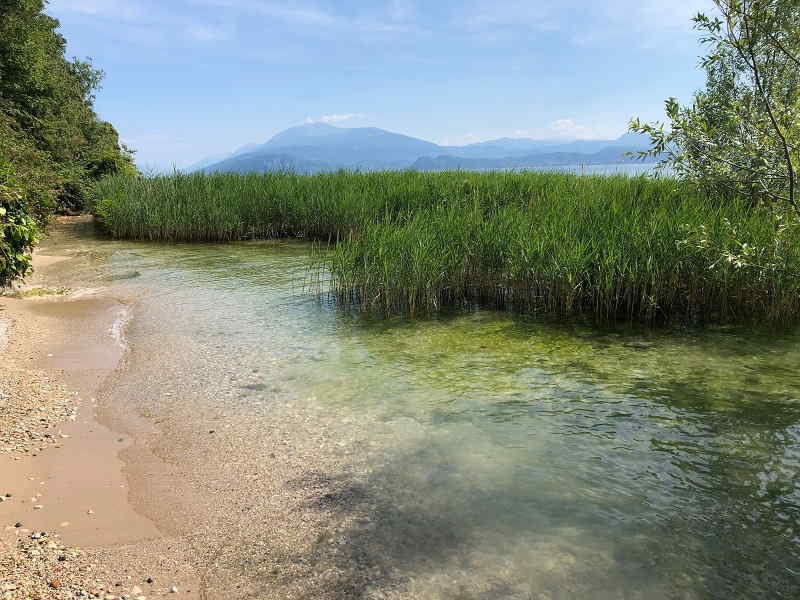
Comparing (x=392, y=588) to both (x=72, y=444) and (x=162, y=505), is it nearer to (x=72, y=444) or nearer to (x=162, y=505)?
(x=162, y=505)

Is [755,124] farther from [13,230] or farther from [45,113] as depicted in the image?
[45,113]

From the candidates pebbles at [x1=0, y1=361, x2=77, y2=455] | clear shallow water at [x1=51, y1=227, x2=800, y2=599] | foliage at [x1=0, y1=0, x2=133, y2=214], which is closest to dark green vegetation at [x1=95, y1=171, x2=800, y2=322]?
clear shallow water at [x1=51, y1=227, x2=800, y2=599]

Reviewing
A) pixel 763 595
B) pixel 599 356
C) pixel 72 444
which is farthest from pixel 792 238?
pixel 72 444

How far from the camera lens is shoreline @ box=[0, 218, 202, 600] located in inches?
111

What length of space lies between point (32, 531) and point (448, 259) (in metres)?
6.10

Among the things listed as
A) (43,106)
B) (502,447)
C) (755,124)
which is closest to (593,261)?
(755,124)

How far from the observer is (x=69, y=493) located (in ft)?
11.8

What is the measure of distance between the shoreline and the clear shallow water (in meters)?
0.39

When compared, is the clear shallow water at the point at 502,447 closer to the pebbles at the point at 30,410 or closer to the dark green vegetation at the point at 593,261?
the dark green vegetation at the point at 593,261

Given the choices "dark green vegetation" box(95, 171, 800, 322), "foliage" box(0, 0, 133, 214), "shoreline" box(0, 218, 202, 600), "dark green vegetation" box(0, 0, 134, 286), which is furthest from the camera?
"foliage" box(0, 0, 133, 214)

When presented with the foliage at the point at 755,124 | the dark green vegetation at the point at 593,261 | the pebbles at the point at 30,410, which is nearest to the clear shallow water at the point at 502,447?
the dark green vegetation at the point at 593,261

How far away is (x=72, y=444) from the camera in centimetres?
426

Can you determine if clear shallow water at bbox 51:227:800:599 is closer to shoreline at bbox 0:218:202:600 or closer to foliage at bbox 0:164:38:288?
shoreline at bbox 0:218:202:600

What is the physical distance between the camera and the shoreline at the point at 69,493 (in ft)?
9.23
